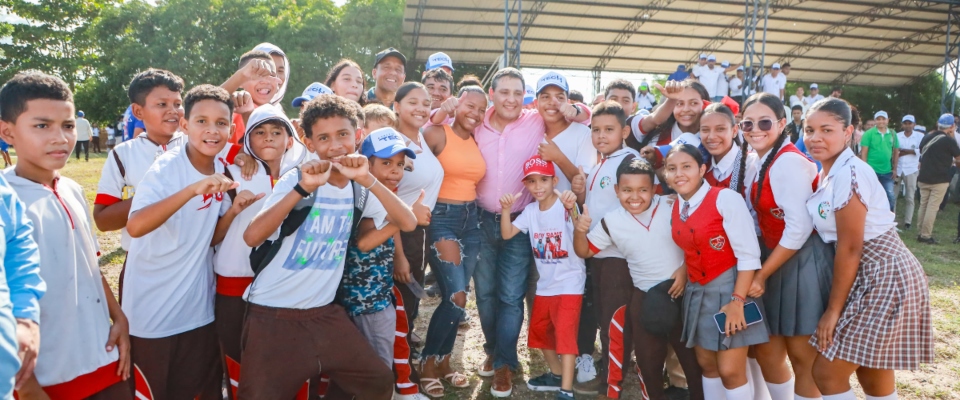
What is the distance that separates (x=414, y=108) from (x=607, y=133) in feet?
4.12

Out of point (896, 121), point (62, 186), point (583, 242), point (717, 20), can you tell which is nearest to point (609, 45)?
point (717, 20)

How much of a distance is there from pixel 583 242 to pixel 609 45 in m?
20.2

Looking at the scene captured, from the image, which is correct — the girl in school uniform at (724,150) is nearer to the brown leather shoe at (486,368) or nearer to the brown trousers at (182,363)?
the brown leather shoe at (486,368)

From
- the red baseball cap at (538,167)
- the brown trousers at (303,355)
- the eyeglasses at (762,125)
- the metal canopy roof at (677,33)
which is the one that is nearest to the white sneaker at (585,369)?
the red baseball cap at (538,167)

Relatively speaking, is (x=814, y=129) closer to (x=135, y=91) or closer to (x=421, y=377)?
(x=421, y=377)

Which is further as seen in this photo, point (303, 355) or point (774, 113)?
point (774, 113)

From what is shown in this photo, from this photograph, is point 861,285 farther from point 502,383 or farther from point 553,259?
point 502,383

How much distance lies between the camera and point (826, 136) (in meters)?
2.77

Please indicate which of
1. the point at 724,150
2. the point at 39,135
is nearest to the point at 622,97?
the point at 724,150

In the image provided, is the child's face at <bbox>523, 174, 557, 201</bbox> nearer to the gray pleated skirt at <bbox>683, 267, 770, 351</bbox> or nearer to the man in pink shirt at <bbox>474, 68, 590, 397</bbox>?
the man in pink shirt at <bbox>474, 68, 590, 397</bbox>

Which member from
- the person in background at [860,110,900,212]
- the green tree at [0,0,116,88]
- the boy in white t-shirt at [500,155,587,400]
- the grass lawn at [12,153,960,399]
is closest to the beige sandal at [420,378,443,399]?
the grass lawn at [12,153,960,399]

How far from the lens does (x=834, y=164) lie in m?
2.75

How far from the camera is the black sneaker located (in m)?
3.82

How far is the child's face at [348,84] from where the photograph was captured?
4.43m
